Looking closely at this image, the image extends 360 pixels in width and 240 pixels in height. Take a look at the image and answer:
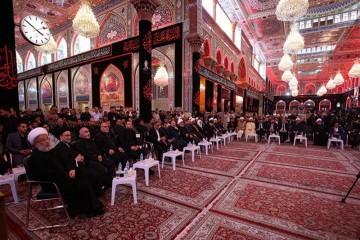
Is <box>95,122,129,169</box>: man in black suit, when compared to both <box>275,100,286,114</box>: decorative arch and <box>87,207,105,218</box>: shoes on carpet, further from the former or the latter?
<box>275,100,286,114</box>: decorative arch

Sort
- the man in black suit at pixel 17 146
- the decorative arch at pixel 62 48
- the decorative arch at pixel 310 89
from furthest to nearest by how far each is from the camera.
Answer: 1. the decorative arch at pixel 310 89
2. the decorative arch at pixel 62 48
3. the man in black suit at pixel 17 146

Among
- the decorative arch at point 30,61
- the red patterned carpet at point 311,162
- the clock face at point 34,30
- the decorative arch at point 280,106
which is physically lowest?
the red patterned carpet at point 311,162

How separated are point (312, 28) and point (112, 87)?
13.8 metres

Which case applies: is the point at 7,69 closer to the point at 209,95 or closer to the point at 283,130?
the point at 209,95

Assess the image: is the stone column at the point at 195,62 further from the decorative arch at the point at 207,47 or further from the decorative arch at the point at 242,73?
the decorative arch at the point at 242,73

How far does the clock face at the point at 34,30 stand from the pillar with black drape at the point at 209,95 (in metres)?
7.62

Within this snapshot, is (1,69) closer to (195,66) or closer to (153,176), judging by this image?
A: (153,176)

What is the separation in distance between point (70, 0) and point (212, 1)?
26.0 ft

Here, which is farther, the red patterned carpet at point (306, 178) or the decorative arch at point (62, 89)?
the decorative arch at point (62, 89)

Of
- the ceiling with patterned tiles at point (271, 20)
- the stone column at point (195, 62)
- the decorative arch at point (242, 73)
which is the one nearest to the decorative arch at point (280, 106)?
the ceiling with patterned tiles at point (271, 20)

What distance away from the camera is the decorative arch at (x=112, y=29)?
10.7 metres

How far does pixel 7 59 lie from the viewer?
4.51 m

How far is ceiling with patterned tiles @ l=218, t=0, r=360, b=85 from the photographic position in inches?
422

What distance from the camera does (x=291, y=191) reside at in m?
3.13
